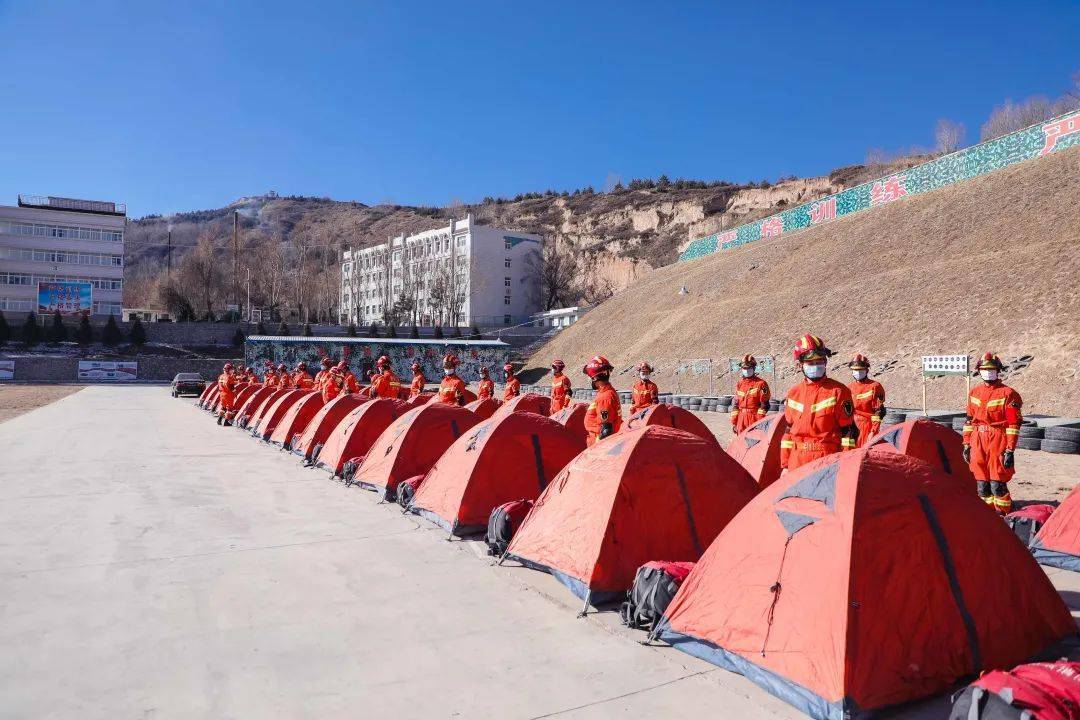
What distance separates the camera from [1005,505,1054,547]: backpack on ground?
24.3 ft

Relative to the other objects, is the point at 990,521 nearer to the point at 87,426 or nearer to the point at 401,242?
the point at 87,426

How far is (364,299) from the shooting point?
96.9 m

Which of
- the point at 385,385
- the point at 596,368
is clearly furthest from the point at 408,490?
the point at 385,385

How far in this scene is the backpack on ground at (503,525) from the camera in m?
7.45

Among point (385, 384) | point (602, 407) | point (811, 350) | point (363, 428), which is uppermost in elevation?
point (811, 350)

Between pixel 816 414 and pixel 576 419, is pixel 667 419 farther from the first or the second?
pixel 816 414

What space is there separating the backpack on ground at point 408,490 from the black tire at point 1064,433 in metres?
12.3

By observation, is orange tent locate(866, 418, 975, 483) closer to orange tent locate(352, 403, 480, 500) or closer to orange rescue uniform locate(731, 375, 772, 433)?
orange rescue uniform locate(731, 375, 772, 433)

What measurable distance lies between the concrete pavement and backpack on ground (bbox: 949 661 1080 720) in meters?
0.77

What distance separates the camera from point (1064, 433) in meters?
13.8

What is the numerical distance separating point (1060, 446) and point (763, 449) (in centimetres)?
801

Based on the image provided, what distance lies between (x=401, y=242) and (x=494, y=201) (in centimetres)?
6438

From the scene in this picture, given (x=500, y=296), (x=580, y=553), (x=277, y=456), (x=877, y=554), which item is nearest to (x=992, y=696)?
(x=877, y=554)

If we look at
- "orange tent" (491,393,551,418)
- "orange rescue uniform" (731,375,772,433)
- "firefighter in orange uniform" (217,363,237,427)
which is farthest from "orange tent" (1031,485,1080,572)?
"firefighter in orange uniform" (217,363,237,427)
